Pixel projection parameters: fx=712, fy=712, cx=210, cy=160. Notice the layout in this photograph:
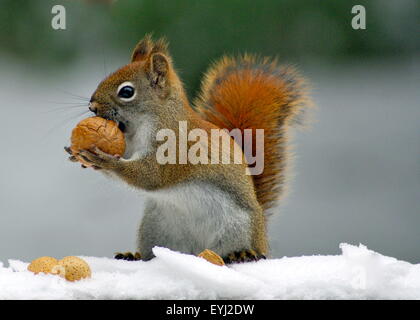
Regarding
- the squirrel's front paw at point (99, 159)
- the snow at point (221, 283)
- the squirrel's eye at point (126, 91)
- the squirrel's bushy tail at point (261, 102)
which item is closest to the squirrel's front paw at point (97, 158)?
the squirrel's front paw at point (99, 159)

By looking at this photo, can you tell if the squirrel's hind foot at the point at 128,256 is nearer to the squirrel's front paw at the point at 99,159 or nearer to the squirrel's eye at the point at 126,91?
the squirrel's front paw at the point at 99,159

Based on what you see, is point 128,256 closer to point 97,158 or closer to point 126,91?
point 97,158

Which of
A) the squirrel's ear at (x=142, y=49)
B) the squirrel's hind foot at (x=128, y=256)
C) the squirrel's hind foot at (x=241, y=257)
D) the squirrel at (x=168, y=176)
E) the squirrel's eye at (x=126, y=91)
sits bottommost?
the squirrel's hind foot at (x=128, y=256)

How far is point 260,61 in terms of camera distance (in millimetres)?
2207

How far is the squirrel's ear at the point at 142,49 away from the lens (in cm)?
198

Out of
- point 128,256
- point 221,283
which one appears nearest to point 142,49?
point 128,256

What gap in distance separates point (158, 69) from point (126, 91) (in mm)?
103

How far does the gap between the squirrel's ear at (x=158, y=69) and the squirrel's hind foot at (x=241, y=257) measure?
49 centimetres

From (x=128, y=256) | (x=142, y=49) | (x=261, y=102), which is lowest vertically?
(x=128, y=256)

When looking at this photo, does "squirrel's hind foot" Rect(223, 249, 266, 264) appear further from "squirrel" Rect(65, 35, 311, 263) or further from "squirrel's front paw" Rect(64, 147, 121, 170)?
"squirrel's front paw" Rect(64, 147, 121, 170)

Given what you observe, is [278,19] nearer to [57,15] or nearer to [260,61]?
[260,61]

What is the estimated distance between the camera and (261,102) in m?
2.17
